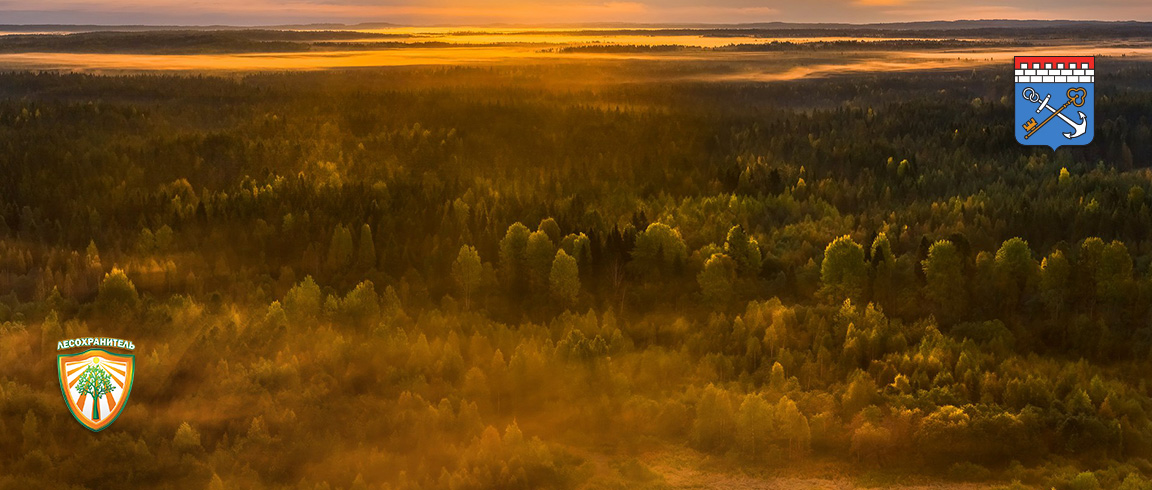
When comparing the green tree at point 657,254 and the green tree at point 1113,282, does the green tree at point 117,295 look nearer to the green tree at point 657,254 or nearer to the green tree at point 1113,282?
the green tree at point 657,254

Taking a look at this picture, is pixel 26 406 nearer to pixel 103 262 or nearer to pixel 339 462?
pixel 339 462

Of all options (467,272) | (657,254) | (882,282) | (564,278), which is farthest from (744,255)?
(467,272)

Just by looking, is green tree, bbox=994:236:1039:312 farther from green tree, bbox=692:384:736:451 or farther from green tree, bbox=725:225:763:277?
green tree, bbox=692:384:736:451

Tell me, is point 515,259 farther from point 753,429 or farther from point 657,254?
point 753,429

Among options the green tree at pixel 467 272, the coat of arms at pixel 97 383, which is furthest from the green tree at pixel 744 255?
the coat of arms at pixel 97 383

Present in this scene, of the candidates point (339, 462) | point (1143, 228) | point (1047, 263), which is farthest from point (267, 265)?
point (1143, 228)

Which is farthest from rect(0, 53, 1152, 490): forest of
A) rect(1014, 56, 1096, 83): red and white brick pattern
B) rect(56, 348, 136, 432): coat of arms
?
rect(1014, 56, 1096, 83): red and white brick pattern

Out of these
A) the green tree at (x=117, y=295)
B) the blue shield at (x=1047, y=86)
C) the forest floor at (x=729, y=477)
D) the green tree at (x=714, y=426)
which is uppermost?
the blue shield at (x=1047, y=86)
